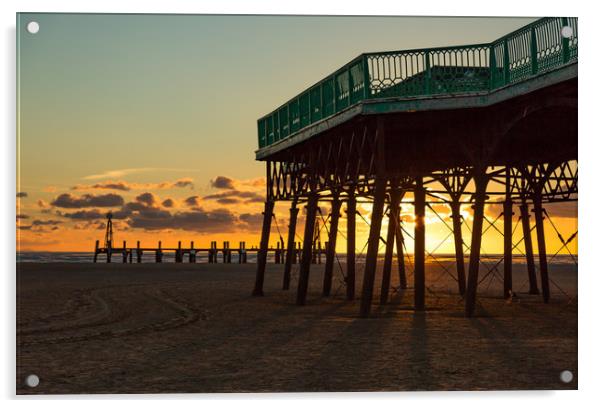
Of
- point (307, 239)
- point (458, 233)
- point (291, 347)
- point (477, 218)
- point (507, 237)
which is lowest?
point (291, 347)

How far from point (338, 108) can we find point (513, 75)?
630 cm

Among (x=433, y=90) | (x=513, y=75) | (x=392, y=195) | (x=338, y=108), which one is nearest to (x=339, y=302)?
(x=392, y=195)

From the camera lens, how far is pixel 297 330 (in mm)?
21438

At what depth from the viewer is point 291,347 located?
1850 centimetres

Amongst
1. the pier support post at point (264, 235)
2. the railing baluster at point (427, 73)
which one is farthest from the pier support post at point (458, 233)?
→ the railing baluster at point (427, 73)

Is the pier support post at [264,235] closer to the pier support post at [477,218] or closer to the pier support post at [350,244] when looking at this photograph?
the pier support post at [350,244]

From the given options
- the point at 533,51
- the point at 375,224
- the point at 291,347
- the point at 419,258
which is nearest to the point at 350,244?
the point at 419,258

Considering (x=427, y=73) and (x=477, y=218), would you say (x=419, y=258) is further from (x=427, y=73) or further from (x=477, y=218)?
(x=427, y=73)

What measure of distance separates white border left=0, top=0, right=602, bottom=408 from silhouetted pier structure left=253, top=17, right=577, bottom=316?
1.62 m

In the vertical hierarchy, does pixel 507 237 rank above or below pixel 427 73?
below

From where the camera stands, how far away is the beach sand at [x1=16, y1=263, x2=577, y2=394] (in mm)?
14789

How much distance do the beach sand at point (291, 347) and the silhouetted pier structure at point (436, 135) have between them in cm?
194
